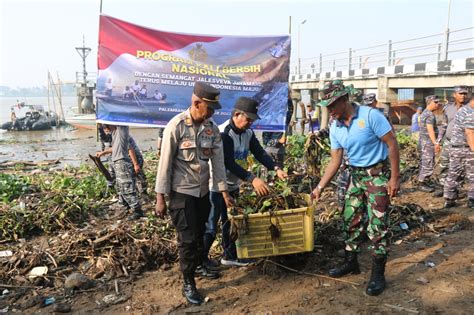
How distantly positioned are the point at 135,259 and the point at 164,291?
77 cm

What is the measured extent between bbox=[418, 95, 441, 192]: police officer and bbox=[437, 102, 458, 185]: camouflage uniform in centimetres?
14

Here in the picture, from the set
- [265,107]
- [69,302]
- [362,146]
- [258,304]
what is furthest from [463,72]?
[69,302]

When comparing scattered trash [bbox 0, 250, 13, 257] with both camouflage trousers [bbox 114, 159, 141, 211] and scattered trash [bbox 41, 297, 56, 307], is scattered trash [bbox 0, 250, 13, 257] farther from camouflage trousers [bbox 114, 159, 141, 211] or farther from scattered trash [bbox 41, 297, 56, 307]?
camouflage trousers [bbox 114, 159, 141, 211]

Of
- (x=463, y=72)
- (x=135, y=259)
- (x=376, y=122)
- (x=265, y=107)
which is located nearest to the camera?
(x=376, y=122)

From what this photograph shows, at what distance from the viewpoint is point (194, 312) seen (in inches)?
134

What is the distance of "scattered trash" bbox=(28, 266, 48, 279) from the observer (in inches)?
166

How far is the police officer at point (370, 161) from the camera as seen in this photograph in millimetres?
3320

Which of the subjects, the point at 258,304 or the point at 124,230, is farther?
the point at 124,230

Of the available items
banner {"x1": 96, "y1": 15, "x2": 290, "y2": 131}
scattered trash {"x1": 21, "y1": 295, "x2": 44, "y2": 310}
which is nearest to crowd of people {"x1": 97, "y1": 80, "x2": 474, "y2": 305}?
scattered trash {"x1": 21, "y1": 295, "x2": 44, "y2": 310}

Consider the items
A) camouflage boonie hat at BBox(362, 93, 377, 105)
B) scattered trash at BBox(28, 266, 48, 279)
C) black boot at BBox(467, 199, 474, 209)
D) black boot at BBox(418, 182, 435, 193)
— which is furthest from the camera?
black boot at BBox(418, 182, 435, 193)

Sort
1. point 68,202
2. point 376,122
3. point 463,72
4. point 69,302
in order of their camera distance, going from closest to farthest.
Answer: point 376,122, point 69,302, point 68,202, point 463,72

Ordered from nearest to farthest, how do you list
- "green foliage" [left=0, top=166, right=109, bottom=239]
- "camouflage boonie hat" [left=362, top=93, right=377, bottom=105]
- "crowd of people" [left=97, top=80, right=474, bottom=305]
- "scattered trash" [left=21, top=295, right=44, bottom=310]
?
"crowd of people" [left=97, top=80, right=474, bottom=305] → "scattered trash" [left=21, top=295, right=44, bottom=310] → "green foliage" [left=0, top=166, right=109, bottom=239] → "camouflage boonie hat" [left=362, top=93, right=377, bottom=105]

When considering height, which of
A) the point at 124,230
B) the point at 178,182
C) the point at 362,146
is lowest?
the point at 124,230

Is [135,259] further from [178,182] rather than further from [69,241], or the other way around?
[178,182]
